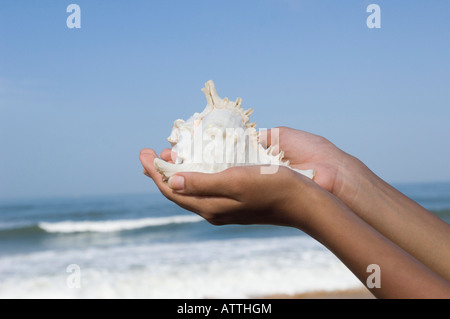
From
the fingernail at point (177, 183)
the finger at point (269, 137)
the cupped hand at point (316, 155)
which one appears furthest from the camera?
the finger at point (269, 137)

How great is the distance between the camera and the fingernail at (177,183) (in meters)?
1.85

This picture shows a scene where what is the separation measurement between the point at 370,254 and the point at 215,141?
95 centimetres

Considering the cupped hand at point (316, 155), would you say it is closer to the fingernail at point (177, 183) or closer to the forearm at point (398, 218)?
the forearm at point (398, 218)

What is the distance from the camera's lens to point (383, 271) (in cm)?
144

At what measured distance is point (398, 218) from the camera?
2105 millimetres

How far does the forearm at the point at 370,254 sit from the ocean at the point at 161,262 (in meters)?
3.64

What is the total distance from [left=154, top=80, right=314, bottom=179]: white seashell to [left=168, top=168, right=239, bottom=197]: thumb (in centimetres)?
19

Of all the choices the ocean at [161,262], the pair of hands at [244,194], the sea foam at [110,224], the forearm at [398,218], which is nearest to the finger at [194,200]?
the pair of hands at [244,194]

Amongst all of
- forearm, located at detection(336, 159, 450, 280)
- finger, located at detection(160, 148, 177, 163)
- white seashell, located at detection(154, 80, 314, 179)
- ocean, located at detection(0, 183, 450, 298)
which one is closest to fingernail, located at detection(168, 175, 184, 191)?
white seashell, located at detection(154, 80, 314, 179)

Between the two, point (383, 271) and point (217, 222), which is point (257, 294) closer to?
point (217, 222)

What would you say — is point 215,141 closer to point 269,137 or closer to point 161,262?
point 269,137

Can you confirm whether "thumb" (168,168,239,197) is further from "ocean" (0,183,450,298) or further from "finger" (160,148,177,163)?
"ocean" (0,183,450,298)
